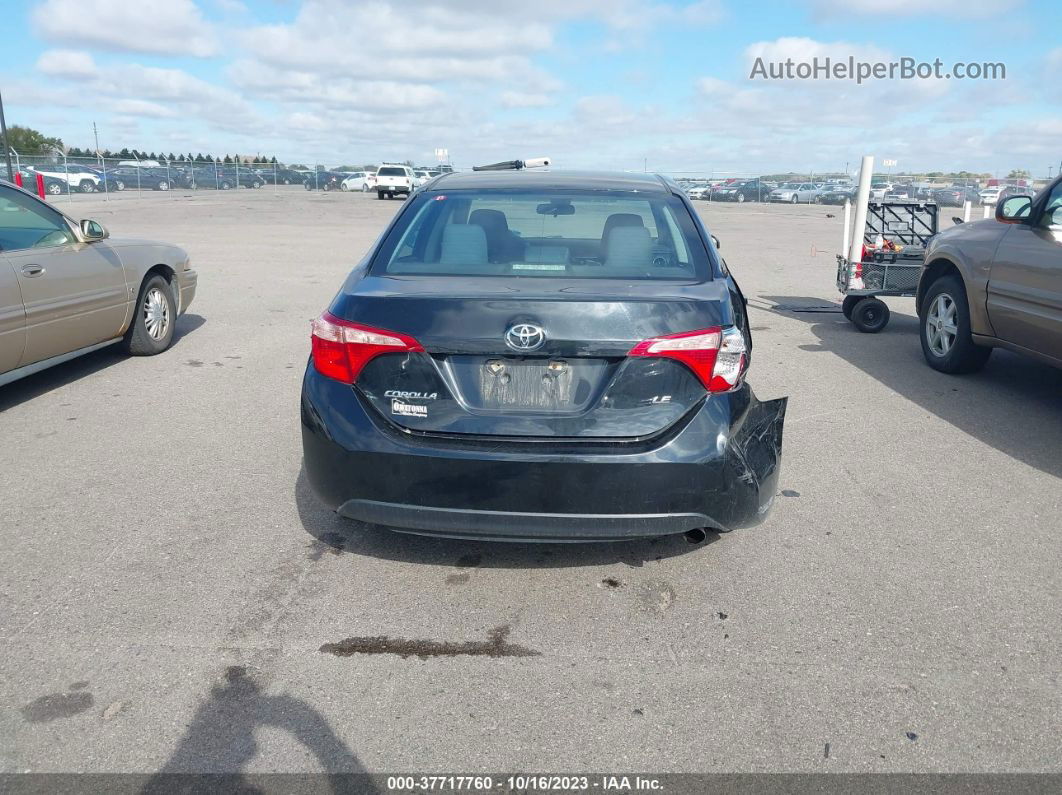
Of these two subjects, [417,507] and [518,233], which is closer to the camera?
[417,507]

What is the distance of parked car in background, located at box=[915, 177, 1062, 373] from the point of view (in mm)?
6004

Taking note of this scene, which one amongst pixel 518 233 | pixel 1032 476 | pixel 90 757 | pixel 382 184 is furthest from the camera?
pixel 382 184

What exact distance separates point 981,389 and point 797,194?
172ft

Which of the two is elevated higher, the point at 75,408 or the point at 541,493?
the point at 541,493

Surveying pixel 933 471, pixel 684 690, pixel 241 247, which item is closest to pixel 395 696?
pixel 684 690

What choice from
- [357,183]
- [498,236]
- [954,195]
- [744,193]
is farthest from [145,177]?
[498,236]

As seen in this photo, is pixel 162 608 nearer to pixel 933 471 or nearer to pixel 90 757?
pixel 90 757

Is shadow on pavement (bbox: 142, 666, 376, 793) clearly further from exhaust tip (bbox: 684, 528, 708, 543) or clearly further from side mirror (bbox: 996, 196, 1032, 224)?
side mirror (bbox: 996, 196, 1032, 224)

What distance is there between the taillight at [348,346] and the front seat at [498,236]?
0.81 m

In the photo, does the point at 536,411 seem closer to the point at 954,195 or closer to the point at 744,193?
the point at 954,195

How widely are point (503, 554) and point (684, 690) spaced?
1187 millimetres

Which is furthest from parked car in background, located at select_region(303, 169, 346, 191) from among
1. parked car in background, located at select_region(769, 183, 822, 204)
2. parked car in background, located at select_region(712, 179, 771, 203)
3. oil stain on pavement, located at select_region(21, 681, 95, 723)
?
oil stain on pavement, located at select_region(21, 681, 95, 723)

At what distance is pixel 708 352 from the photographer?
11.2 feet

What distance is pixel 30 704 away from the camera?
292 centimetres
